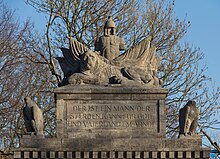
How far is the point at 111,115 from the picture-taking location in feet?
70.5

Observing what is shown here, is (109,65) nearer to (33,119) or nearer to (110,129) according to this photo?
(110,129)

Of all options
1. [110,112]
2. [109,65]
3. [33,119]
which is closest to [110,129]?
[110,112]

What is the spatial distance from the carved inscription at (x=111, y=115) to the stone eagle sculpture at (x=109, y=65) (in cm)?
71

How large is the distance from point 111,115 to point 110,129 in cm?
45

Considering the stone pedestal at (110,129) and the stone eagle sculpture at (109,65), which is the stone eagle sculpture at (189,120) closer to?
the stone pedestal at (110,129)

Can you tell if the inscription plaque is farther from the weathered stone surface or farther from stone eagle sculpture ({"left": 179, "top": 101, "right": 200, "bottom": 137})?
stone eagle sculpture ({"left": 179, "top": 101, "right": 200, "bottom": 137})

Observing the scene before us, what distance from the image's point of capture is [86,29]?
34.1 metres

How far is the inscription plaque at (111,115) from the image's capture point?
2138 cm

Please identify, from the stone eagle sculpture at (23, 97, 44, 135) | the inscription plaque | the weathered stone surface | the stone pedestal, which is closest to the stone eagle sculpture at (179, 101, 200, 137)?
the stone pedestal

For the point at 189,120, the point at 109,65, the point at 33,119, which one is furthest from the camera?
the point at 109,65

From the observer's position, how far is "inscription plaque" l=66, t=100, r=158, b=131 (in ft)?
70.1

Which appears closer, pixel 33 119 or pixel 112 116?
pixel 33 119

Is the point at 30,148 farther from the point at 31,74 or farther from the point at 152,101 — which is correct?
the point at 31,74

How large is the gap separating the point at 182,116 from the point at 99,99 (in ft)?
8.39
